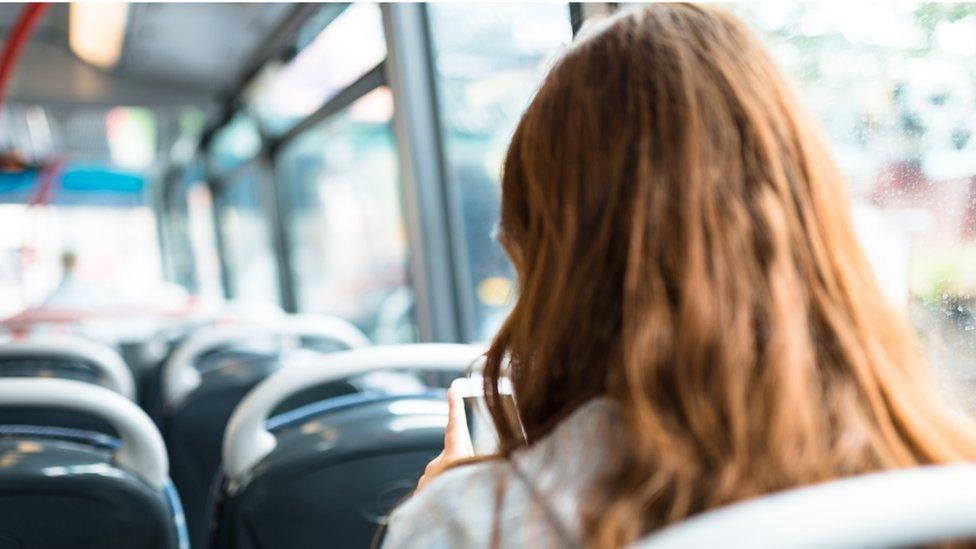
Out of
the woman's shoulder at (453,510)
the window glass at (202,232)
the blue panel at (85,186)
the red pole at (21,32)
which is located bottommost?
the woman's shoulder at (453,510)

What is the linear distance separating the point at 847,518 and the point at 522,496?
238 mm

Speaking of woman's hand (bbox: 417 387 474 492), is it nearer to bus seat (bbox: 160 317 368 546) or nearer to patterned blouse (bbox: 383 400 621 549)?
patterned blouse (bbox: 383 400 621 549)

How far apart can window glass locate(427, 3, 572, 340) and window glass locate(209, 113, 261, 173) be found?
2.37m

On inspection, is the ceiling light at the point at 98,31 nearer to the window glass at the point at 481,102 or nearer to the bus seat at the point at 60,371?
the window glass at the point at 481,102

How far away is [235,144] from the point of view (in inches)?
233

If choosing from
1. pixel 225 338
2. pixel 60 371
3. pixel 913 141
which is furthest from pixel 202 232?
pixel 913 141

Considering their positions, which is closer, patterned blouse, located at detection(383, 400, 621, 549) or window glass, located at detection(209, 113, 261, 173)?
patterned blouse, located at detection(383, 400, 621, 549)

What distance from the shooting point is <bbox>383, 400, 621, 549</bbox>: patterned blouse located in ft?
1.86

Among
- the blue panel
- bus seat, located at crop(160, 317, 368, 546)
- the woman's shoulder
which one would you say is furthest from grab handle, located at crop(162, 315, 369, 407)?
the blue panel

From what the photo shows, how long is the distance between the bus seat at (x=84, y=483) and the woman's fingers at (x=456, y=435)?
0.48 metres

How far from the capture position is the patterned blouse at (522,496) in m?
0.57

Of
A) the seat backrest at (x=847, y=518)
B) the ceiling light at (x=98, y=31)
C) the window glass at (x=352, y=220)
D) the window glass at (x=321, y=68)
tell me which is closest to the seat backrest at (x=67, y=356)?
the window glass at (x=352, y=220)

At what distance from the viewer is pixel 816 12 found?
1.44m

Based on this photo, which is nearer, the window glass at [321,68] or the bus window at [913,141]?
the bus window at [913,141]
